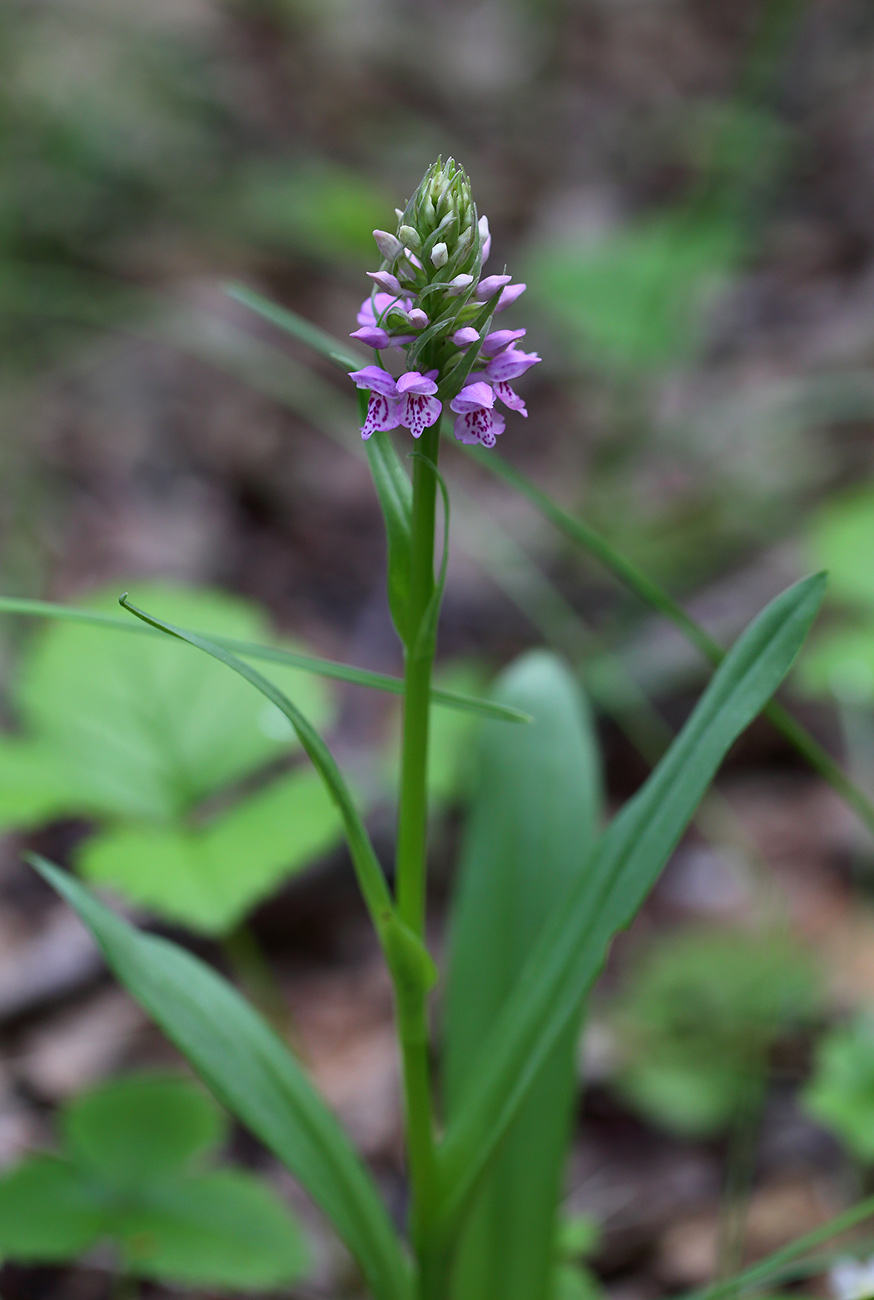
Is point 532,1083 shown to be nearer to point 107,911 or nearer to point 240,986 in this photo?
point 107,911

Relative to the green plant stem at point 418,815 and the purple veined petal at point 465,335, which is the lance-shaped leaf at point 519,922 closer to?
the green plant stem at point 418,815

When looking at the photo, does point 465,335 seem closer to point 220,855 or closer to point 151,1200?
point 220,855

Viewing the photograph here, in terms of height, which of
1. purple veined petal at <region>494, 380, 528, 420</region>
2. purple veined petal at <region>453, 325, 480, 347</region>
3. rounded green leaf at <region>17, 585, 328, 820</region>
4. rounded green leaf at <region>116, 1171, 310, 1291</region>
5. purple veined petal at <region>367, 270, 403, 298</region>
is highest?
rounded green leaf at <region>17, 585, 328, 820</region>

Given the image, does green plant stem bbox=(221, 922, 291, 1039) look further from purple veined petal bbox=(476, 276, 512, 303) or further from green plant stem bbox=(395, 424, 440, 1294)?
purple veined petal bbox=(476, 276, 512, 303)

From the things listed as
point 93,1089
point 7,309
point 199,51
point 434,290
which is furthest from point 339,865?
point 199,51

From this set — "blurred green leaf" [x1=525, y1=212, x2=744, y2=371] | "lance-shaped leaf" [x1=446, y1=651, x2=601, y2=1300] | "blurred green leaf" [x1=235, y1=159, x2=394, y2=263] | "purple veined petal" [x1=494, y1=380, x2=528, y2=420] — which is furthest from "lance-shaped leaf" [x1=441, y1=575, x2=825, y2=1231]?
"blurred green leaf" [x1=235, y1=159, x2=394, y2=263]

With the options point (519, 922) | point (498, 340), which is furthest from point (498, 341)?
point (519, 922)
